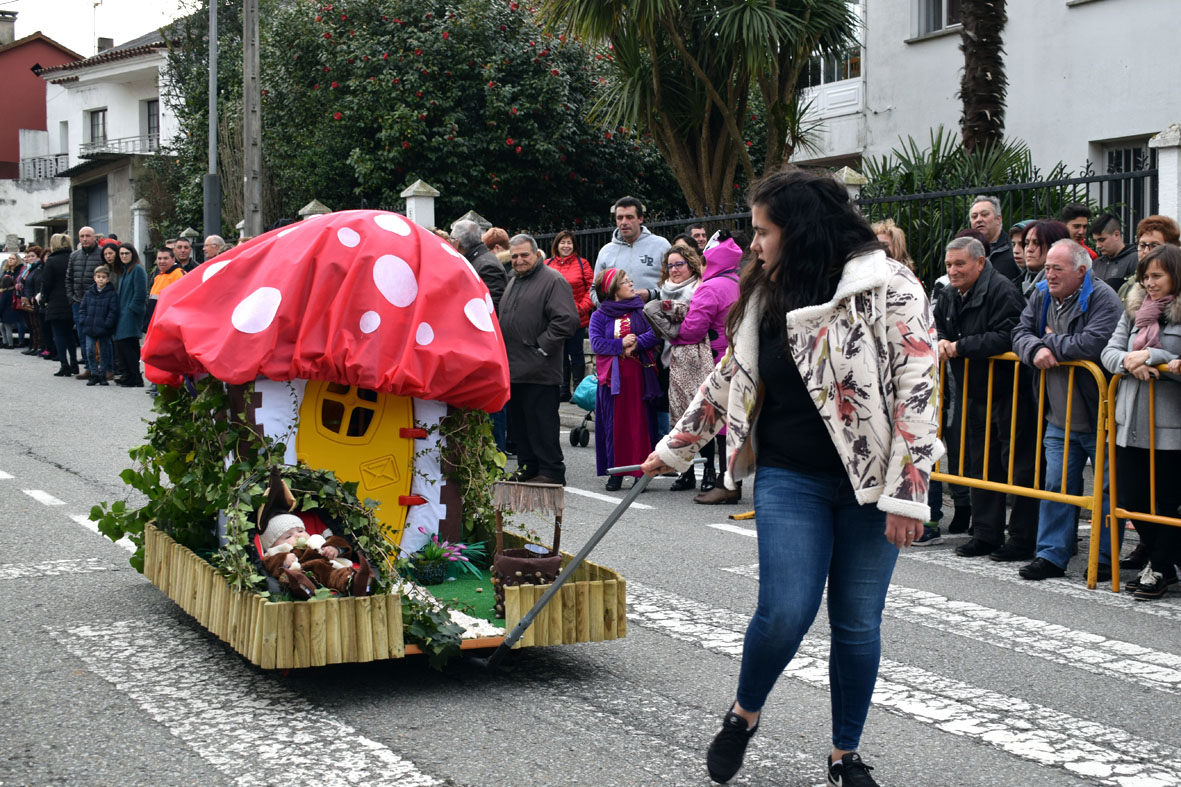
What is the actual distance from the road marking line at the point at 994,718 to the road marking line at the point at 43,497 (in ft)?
16.6

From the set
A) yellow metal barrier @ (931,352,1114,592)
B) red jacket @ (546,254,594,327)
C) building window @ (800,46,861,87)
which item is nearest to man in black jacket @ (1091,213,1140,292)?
yellow metal barrier @ (931,352,1114,592)

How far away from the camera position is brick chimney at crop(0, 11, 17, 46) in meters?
64.9

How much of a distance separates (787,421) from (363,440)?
2484 mm

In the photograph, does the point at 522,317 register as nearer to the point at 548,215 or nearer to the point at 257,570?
the point at 257,570

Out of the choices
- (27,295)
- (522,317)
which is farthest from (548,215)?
(522,317)

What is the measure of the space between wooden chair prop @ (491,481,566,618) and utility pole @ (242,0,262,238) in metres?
16.1

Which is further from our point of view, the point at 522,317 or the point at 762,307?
the point at 522,317

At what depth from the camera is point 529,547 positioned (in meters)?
6.04

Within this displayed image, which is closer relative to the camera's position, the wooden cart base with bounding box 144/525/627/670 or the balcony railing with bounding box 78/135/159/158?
the wooden cart base with bounding box 144/525/627/670

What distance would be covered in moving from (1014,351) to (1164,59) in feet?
39.1

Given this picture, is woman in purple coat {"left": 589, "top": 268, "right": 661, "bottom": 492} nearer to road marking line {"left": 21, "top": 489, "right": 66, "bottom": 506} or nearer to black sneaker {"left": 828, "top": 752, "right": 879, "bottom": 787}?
road marking line {"left": 21, "top": 489, "right": 66, "bottom": 506}

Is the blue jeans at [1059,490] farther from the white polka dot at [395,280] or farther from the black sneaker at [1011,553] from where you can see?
the white polka dot at [395,280]

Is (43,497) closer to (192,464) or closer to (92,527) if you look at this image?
(92,527)

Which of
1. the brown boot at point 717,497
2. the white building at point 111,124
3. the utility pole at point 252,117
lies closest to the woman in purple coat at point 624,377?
the brown boot at point 717,497
